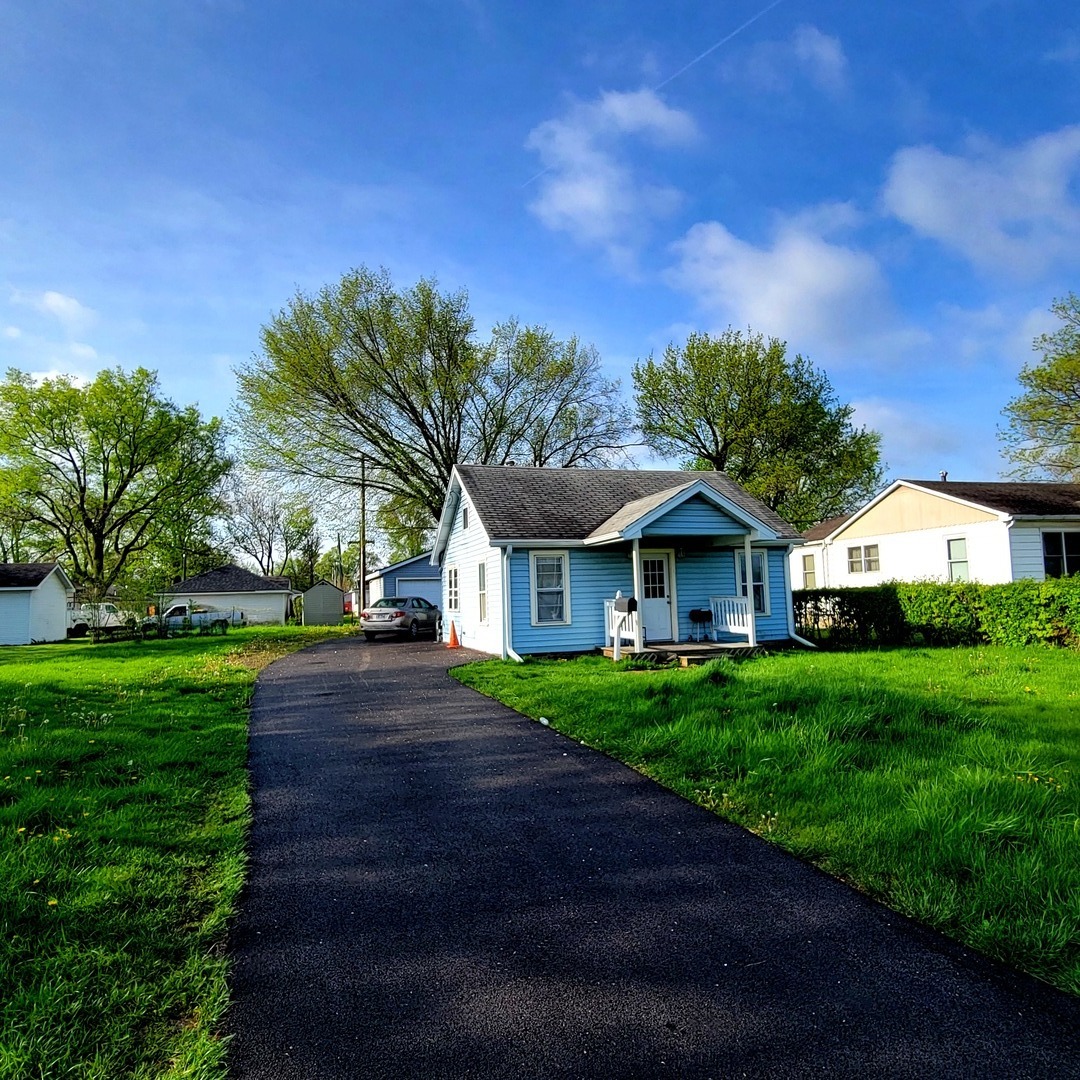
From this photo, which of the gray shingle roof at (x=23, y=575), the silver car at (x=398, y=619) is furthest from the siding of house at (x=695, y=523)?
the gray shingle roof at (x=23, y=575)

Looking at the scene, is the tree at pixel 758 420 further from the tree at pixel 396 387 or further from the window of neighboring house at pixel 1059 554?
the window of neighboring house at pixel 1059 554

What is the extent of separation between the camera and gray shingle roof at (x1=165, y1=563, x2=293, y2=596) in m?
41.6

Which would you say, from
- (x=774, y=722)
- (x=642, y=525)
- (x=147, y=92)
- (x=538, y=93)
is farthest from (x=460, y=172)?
(x=774, y=722)

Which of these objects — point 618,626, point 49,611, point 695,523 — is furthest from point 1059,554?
point 49,611

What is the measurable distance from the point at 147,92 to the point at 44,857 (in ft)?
35.1

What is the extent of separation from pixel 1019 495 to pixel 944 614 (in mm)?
7151

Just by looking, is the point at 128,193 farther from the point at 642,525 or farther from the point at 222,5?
the point at 642,525

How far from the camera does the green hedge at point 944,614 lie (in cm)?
1466

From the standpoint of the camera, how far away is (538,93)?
1080cm

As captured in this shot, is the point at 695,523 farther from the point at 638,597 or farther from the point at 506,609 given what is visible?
the point at 506,609

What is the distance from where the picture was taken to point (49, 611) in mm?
31578

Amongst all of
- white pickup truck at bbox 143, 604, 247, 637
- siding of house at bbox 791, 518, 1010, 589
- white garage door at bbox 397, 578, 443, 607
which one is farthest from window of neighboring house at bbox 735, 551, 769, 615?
white pickup truck at bbox 143, 604, 247, 637

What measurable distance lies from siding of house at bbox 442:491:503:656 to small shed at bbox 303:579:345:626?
25.4 m

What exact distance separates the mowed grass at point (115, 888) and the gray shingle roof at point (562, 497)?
8640 mm
